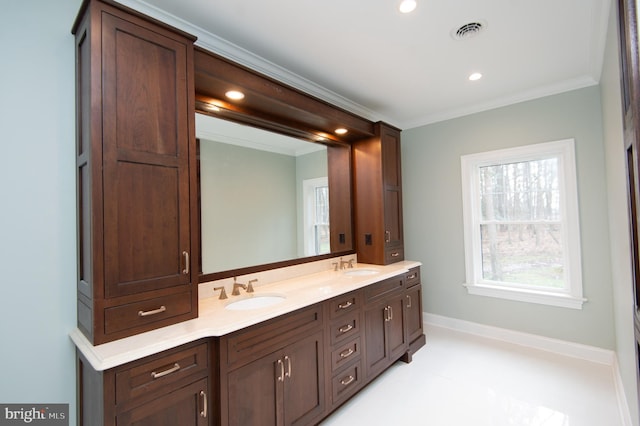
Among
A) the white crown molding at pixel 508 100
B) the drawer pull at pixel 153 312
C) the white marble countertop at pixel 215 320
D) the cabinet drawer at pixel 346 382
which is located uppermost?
the white crown molding at pixel 508 100

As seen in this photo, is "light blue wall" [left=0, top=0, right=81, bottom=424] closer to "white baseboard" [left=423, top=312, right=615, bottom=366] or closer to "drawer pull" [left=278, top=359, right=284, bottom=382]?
"drawer pull" [left=278, top=359, right=284, bottom=382]

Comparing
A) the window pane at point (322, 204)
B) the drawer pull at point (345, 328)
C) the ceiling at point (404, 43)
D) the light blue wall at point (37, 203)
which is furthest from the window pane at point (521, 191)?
the light blue wall at point (37, 203)

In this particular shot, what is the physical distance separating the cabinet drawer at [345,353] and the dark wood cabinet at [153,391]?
93cm

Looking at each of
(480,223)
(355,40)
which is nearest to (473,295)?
(480,223)

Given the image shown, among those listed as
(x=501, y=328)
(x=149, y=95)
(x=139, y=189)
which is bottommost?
(x=501, y=328)

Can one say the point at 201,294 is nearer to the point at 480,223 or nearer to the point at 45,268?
the point at 45,268

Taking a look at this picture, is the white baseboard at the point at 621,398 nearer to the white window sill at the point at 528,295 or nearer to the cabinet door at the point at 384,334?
the white window sill at the point at 528,295

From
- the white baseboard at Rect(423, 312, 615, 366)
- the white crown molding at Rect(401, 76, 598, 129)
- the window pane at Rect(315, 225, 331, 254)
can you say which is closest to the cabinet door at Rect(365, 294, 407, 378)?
the window pane at Rect(315, 225, 331, 254)

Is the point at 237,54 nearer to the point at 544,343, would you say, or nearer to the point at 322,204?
the point at 322,204

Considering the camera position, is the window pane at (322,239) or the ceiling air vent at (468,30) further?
the window pane at (322,239)

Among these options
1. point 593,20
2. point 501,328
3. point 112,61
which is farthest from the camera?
point 501,328

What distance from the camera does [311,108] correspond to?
2.57 metres

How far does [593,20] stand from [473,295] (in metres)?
2.82

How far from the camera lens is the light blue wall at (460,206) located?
114 inches
